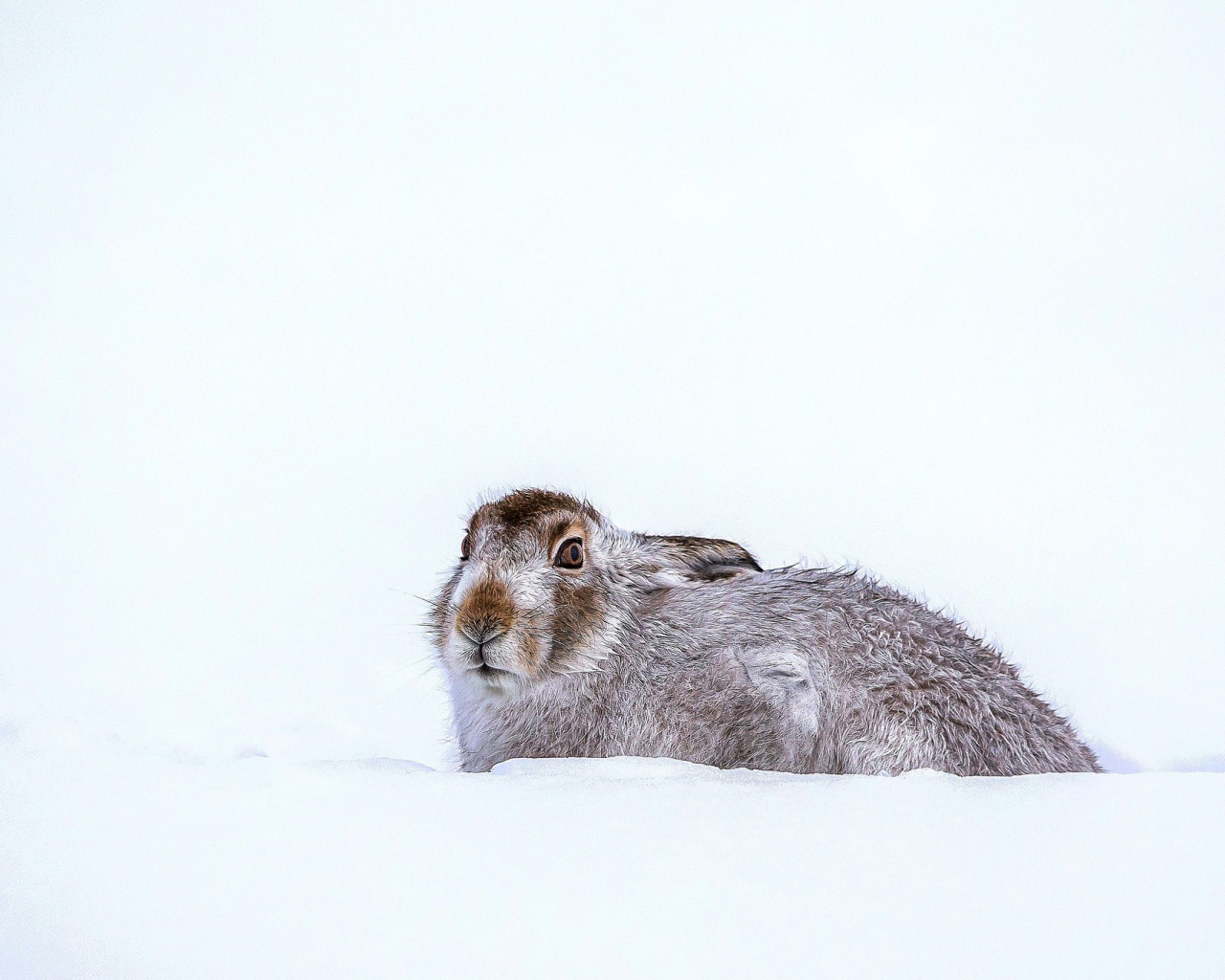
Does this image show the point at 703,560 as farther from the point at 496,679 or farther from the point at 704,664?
the point at 496,679

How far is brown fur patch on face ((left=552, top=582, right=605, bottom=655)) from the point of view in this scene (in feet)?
11.2

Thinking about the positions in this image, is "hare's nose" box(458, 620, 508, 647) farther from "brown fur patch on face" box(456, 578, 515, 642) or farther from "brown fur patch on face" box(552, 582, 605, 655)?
"brown fur patch on face" box(552, 582, 605, 655)

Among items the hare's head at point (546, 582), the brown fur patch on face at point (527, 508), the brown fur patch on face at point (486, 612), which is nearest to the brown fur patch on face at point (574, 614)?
the hare's head at point (546, 582)

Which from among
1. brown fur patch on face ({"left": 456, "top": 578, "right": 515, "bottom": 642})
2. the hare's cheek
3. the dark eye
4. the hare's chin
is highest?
the dark eye

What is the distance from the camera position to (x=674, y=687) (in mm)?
3334

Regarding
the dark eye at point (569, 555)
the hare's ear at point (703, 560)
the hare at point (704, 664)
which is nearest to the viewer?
the hare at point (704, 664)

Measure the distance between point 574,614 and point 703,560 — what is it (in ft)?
1.79

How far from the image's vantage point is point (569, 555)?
11.9 feet

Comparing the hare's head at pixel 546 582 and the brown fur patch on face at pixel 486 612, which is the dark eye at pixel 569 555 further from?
the brown fur patch on face at pixel 486 612

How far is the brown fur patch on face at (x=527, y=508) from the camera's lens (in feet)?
12.1

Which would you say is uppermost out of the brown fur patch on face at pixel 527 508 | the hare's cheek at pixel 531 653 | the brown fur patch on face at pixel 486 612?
the brown fur patch on face at pixel 527 508

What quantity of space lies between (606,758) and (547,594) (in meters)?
0.54

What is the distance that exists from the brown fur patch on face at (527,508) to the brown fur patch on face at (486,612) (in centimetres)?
29

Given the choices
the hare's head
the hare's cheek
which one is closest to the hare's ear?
the hare's head
